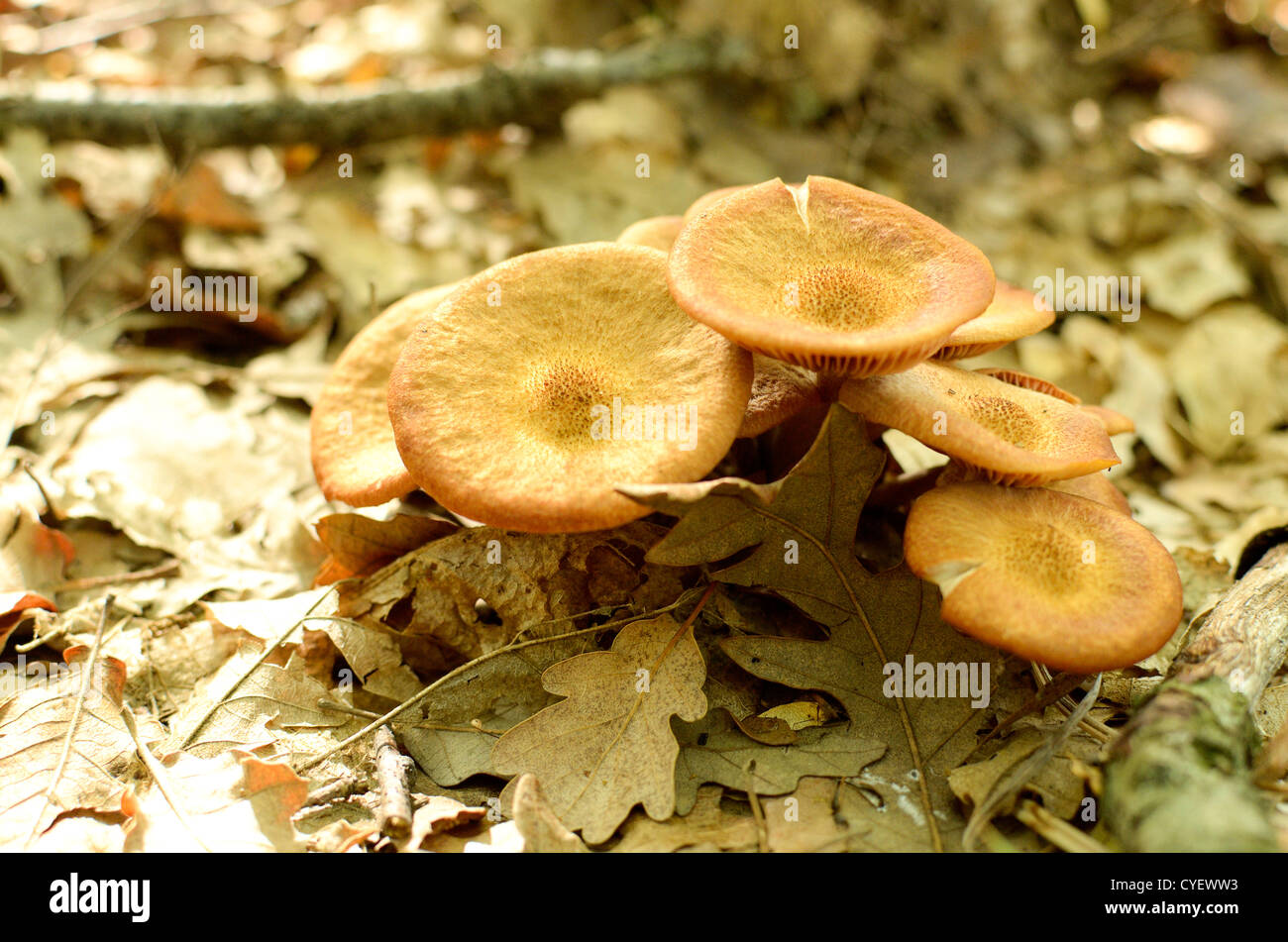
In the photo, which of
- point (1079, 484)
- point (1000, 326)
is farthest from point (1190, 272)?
point (1000, 326)

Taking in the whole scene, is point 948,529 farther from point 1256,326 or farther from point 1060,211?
point 1060,211

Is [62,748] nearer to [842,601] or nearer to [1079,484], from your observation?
[842,601]

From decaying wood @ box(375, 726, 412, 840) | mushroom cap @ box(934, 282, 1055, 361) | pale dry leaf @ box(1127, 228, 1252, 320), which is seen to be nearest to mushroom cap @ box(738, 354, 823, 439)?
mushroom cap @ box(934, 282, 1055, 361)

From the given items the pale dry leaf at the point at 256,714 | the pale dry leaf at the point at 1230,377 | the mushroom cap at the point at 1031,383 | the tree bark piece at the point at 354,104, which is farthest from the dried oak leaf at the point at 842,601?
the tree bark piece at the point at 354,104

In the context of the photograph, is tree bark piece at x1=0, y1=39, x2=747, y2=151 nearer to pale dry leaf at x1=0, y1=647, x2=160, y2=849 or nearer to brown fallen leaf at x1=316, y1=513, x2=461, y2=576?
brown fallen leaf at x1=316, y1=513, x2=461, y2=576

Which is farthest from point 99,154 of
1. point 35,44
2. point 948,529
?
point 948,529

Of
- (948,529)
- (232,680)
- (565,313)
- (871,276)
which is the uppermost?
(871,276)

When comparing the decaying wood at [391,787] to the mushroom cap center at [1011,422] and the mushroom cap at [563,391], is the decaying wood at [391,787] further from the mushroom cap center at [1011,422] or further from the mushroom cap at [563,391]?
the mushroom cap center at [1011,422]
